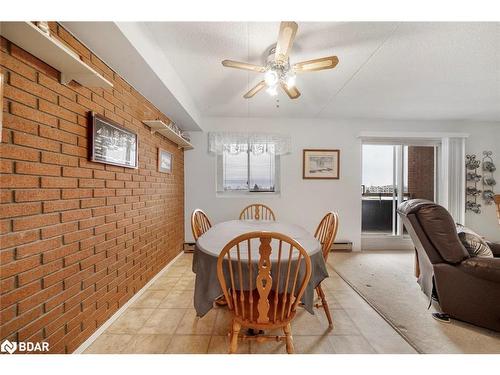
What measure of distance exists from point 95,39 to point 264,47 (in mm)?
1218

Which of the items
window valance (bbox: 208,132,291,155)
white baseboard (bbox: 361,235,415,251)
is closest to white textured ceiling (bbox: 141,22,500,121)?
window valance (bbox: 208,132,291,155)

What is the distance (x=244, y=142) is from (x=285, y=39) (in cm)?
227

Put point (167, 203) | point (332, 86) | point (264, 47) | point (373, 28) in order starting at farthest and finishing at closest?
point (167, 203)
point (332, 86)
point (264, 47)
point (373, 28)

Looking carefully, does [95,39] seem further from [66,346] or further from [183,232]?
[183,232]

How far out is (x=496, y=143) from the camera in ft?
12.3

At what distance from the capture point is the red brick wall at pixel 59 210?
0.98 meters

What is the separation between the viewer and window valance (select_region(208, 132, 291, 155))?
3.60m

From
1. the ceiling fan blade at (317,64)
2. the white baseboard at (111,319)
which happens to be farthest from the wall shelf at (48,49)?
the white baseboard at (111,319)

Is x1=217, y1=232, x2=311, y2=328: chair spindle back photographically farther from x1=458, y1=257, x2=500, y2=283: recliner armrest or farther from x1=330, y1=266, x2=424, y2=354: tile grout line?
x1=458, y1=257, x2=500, y2=283: recliner armrest

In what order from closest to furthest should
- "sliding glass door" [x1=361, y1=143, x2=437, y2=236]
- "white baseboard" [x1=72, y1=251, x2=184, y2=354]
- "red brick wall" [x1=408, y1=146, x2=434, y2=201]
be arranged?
"white baseboard" [x1=72, y1=251, x2=184, y2=354], "sliding glass door" [x1=361, y1=143, x2=437, y2=236], "red brick wall" [x1=408, y1=146, x2=434, y2=201]

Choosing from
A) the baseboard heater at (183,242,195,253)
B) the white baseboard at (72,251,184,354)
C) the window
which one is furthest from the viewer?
the window

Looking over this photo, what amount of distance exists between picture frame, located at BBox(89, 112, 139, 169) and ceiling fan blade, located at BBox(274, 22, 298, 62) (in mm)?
1348
